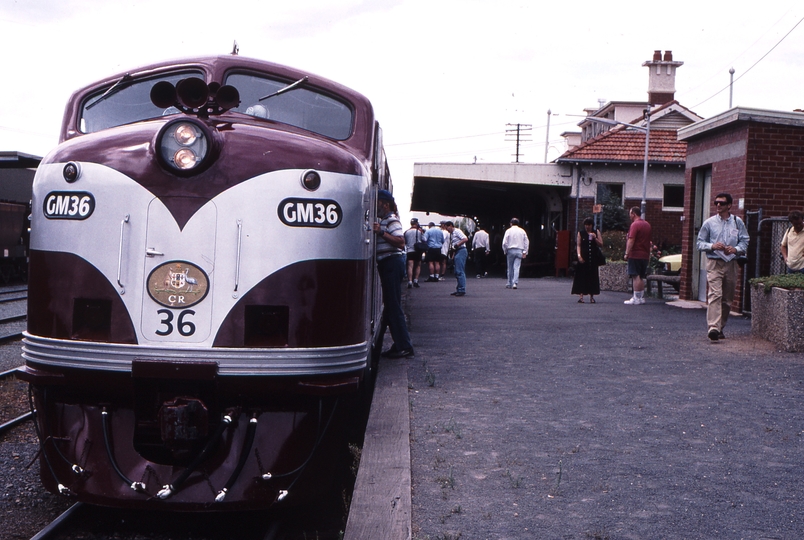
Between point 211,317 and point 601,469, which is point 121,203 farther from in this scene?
point 601,469

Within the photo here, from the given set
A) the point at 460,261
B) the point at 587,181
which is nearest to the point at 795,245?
the point at 460,261

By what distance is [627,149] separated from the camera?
33062mm

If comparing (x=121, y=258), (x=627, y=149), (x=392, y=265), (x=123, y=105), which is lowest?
(x=392, y=265)

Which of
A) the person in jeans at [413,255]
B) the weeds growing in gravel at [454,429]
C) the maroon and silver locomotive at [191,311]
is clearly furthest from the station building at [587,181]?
the maroon and silver locomotive at [191,311]

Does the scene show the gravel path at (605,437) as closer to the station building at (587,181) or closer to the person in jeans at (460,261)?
the person in jeans at (460,261)

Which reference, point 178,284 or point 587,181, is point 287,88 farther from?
point 587,181

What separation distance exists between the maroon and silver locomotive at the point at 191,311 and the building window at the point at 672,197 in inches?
1173

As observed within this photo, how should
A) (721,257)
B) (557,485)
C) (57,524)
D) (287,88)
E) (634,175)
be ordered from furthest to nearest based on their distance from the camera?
(634,175) → (721,257) → (287,88) → (57,524) → (557,485)

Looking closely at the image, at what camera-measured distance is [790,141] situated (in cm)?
1283

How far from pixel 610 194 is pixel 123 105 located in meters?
28.4

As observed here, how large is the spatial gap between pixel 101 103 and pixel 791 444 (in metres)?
4.82

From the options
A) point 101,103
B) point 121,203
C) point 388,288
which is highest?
point 101,103

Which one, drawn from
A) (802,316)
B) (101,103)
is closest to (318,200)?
(101,103)

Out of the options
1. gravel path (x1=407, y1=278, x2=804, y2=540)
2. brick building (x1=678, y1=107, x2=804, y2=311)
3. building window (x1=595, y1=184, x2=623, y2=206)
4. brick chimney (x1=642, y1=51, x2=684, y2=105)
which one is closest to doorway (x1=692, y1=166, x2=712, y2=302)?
brick building (x1=678, y1=107, x2=804, y2=311)
